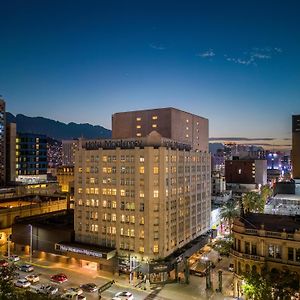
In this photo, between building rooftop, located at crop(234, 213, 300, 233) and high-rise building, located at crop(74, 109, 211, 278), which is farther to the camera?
high-rise building, located at crop(74, 109, 211, 278)

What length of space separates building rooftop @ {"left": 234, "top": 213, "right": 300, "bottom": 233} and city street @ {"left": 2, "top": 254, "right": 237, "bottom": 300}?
14.5 m

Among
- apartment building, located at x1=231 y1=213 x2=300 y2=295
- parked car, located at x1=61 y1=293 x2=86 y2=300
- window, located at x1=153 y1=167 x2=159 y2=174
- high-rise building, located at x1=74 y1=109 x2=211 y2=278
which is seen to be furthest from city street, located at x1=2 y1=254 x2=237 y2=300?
window, located at x1=153 y1=167 x2=159 y2=174

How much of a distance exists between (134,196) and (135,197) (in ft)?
1.35

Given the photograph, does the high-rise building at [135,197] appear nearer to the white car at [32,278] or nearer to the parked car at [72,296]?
the white car at [32,278]

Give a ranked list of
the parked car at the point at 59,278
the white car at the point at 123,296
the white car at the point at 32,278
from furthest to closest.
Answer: the parked car at the point at 59,278 < the white car at the point at 32,278 < the white car at the point at 123,296

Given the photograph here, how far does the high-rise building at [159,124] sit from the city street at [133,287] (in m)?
82.1

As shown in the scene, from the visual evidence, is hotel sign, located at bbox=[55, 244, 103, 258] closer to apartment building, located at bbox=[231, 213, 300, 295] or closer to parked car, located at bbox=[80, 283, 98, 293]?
parked car, located at bbox=[80, 283, 98, 293]

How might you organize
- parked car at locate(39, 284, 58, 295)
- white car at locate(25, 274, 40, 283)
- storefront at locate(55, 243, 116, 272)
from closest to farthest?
parked car at locate(39, 284, 58, 295) < white car at locate(25, 274, 40, 283) < storefront at locate(55, 243, 116, 272)

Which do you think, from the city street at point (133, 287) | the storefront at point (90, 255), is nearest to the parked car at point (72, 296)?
the city street at point (133, 287)

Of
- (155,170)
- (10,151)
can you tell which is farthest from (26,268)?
(10,151)

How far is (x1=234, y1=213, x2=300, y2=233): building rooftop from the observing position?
204 feet

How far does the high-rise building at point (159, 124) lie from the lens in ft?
508

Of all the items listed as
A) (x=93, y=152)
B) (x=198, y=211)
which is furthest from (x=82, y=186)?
(x=198, y=211)

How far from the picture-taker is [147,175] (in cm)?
7669
